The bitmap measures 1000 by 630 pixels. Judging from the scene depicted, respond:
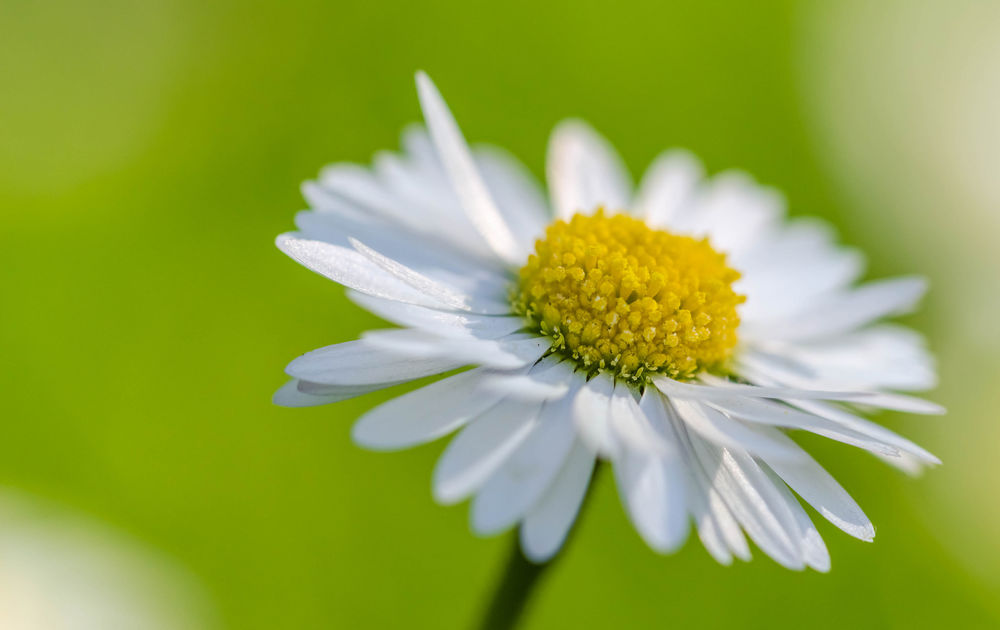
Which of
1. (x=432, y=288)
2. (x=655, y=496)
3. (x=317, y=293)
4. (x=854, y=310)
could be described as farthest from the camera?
(x=317, y=293)

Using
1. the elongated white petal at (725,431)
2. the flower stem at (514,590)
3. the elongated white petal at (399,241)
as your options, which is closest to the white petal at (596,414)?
the elongated white petal at (725,431)

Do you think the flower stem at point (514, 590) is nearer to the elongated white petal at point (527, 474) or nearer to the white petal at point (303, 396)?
the elongated white petal at point (527, 474)

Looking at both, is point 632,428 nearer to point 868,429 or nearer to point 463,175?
point 868,429

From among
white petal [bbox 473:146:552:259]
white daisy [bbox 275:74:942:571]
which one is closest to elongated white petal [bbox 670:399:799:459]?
white daisy [bbox 275:74:942:571]

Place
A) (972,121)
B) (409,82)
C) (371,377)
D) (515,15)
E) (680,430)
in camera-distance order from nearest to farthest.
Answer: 1. (371,377)
2. (680,430)
3. (409,82)
4. (515,15)
5. (972,121)

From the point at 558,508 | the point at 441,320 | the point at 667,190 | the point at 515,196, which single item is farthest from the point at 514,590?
the point at 667,190

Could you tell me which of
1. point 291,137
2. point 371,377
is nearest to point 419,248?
point 371,377

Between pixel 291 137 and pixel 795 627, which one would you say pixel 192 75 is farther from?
pixel 795 627
